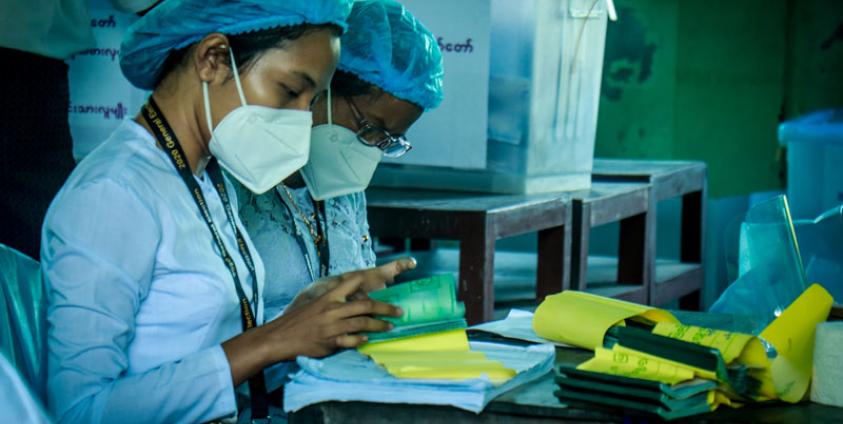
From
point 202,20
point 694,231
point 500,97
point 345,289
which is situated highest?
point 202,20

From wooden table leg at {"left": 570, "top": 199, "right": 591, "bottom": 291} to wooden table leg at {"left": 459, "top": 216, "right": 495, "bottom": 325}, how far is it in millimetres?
405

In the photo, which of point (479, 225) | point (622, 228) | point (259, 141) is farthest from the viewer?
point (622, 228)

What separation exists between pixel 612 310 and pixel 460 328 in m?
0.22

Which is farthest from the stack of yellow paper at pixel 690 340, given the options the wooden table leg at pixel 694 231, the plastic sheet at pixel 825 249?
the wooden table leg at pixel 694 231

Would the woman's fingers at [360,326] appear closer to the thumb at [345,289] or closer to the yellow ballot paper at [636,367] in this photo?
the thumb at [345,289]

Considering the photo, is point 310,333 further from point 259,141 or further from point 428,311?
point 259,141

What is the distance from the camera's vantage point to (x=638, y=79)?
5.68 m

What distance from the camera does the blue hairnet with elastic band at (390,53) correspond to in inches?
88.1

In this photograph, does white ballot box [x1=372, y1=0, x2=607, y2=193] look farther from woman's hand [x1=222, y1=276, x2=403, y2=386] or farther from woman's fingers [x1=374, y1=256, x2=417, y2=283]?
woman's hand [x1=222, y1=276, x2=403, y2=386]

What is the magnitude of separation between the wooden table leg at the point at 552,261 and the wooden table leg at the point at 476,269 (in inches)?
13.2

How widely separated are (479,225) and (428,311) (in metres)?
0.86

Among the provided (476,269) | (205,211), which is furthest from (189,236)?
(476,269)

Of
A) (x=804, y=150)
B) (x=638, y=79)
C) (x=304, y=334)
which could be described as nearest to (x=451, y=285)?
(x=304, y=334)

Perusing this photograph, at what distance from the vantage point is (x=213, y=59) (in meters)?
1.73
